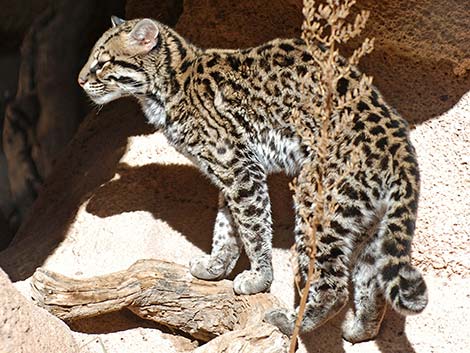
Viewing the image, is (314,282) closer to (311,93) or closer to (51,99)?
(311,93)

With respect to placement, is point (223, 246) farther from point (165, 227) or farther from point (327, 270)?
point (327, 270)

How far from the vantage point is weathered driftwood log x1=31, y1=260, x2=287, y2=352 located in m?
5.29

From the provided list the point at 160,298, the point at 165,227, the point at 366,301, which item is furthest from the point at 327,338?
the point at 165,227

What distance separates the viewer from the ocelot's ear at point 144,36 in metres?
5.75

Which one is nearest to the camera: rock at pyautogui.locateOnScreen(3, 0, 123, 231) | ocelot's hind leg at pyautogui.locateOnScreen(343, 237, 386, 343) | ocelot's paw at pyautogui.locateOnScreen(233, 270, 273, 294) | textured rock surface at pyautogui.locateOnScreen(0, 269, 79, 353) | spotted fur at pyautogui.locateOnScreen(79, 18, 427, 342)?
textured rock surface at pyautogui.locateOnScreen(0, 269, 79, 353)

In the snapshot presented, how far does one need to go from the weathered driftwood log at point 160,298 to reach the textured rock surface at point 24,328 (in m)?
0.85

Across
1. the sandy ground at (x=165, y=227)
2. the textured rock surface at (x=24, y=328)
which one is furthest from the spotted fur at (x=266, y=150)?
the textured rock surface at (x=24, y=328)

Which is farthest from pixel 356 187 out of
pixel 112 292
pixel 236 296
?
pixel 112 292

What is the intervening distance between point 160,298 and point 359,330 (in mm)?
1195

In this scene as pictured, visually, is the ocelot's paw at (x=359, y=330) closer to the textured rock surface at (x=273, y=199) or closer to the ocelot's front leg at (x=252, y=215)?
the textured rock surface at (x=273, y=199)

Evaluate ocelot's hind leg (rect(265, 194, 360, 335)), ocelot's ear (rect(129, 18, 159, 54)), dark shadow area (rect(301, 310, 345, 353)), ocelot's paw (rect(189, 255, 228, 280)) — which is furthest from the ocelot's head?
dark shadow area (rect(301, 310, 345, 353))

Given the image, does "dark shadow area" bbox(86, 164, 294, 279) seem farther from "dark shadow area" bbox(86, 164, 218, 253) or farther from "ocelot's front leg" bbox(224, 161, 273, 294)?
"ocelot's front leg" bbox(224, 161, 273, 294)

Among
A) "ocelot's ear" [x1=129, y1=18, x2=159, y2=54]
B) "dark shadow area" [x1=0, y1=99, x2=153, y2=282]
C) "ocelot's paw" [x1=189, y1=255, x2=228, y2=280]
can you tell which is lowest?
"dark shadow area" [x1=0, y1=99, x2=153, y2=282]

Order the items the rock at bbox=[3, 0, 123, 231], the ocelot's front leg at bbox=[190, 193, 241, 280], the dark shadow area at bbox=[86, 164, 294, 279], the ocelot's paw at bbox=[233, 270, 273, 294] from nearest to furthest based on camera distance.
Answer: the ocelot's paw at bbox=[233, 270, 273, 294], the ocelot's front leg at bbox=[190, 193, 241, 280], the dark shadow area at bbox=[86, 164, 294, 279], the rock at bbox=[3, 0, 123, 231]
